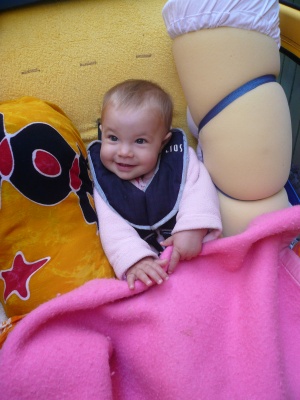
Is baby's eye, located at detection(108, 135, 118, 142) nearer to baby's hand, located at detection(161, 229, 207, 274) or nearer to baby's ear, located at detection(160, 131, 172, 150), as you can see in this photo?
baby's ear, located at detection(160, 131, 172, 150)

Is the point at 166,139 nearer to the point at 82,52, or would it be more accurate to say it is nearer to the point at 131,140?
the point at 131,140

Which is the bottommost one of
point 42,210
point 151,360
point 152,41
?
point 151,360

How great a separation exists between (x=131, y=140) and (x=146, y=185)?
10cm

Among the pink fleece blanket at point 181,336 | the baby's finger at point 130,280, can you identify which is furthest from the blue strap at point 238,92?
the baby's finger at point 130,280

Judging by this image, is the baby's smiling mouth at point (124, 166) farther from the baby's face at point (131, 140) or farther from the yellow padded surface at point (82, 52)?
the yellow padded surface at point (82, 52)

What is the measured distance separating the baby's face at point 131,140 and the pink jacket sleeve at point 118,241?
79 mm

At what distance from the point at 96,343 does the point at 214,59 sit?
1.72 feet

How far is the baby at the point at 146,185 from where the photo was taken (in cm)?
74

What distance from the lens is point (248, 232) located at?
0.73 m

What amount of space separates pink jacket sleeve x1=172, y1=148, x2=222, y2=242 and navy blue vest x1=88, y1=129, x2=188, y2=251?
2cm

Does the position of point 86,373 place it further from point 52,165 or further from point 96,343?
point 52,165

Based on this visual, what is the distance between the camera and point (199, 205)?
0.76 m

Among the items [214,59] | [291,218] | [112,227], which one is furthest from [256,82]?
[112,227]

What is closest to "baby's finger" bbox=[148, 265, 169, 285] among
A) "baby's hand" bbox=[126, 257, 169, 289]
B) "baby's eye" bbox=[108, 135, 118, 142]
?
"baby's hand" bbox=[126, 257, 169, 289]
